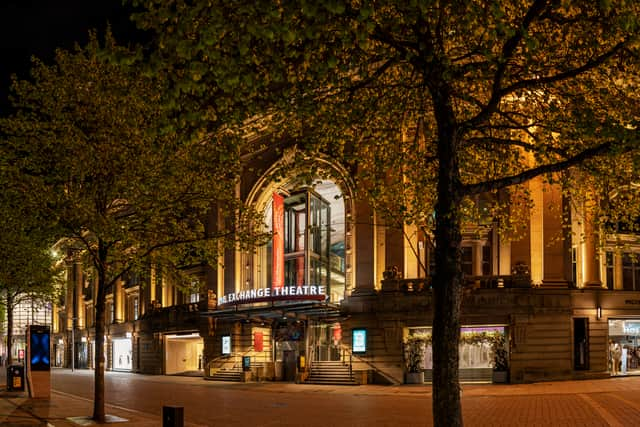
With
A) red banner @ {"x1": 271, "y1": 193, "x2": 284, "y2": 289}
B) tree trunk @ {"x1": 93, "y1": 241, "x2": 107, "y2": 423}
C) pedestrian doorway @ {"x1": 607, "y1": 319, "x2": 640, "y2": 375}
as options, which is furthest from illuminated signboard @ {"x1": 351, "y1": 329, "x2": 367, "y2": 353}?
tree trunk @ {"x1": 93, "y1": 241, "x2": 107, "y2": 423}

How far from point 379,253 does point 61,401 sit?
2070 centimetres

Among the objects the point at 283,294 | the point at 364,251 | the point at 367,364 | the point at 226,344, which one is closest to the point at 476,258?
the point at 364,251

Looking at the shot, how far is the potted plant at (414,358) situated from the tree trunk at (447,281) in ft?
93.8

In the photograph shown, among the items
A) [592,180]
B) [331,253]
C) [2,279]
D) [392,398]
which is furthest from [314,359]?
[592,180]

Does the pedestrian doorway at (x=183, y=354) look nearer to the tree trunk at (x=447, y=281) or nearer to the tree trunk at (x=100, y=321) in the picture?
the tree trunk at (x=100, y=321)

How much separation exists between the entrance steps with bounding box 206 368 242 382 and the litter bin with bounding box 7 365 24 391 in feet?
54.8

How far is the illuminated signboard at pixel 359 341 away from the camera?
44.6 metres

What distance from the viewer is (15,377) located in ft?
118

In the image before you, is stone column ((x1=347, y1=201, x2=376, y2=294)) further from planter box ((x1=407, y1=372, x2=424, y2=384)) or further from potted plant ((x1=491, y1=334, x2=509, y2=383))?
potted plant ((x1=491, y1=334, x2=509, y2=383))

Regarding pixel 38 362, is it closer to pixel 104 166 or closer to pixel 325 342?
pixel 104 166

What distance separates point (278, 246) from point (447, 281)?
37.1m

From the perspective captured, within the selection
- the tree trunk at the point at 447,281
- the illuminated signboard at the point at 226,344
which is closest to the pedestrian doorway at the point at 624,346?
the illuminated signboard at the point at 226,344

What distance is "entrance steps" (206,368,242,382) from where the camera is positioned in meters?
50.7

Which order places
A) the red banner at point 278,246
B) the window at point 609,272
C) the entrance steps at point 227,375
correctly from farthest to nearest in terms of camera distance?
the red banner at point 278,246, the entrance steps at point 227,375, the window at point 609,272
